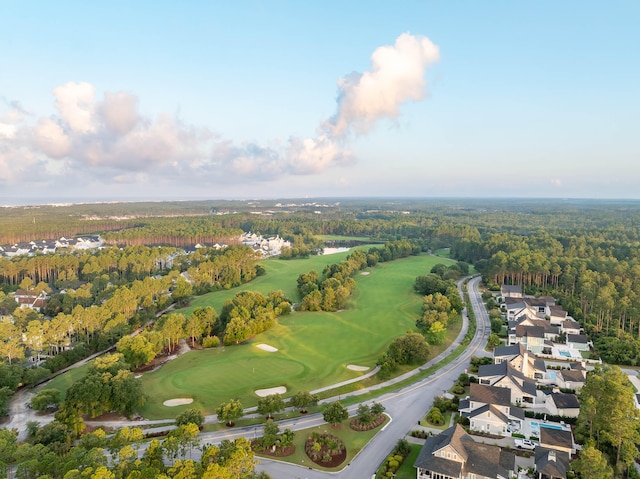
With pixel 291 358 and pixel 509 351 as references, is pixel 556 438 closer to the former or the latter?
pixel 509 351

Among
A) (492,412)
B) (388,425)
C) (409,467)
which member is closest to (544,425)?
(492,412)

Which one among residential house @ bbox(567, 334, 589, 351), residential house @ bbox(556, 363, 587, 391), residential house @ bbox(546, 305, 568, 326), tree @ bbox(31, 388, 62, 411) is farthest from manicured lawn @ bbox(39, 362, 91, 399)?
residential house @ bbox(546, 305, 568, 326)

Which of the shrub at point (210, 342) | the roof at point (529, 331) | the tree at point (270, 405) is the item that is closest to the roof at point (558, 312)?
the roof at point (529, 331)

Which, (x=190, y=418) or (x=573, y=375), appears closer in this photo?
(x=190, y=418)

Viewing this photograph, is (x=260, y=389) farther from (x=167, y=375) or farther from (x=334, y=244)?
(x=334, y=244)

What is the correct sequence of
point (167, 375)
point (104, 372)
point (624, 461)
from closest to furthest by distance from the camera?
1. point (624, 461)
2. point (104, 372)
3. point (167, 375)

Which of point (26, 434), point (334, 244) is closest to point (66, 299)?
point (26, 434)

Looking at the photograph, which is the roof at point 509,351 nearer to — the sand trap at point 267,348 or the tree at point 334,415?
the tree at point 334,415
